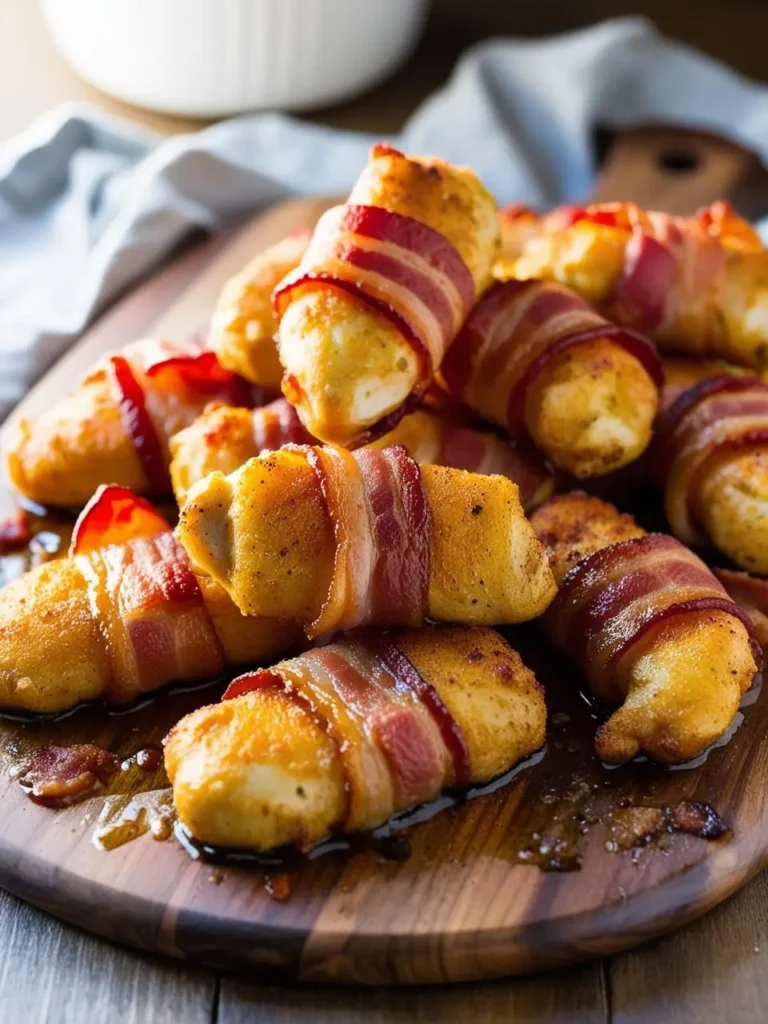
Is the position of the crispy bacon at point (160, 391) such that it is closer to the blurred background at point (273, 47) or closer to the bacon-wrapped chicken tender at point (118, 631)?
the bacon-wrapped chicken tender at point (118, 631)

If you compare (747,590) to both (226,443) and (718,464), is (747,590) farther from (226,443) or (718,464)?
(226,443)

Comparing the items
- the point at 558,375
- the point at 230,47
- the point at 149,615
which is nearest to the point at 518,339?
the point at 558,375

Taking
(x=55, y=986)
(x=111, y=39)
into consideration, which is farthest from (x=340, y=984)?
(x=111, y=39)

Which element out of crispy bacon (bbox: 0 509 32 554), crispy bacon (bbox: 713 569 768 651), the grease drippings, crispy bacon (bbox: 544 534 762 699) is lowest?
crispy bacon (bbox: 713 569 768 651)

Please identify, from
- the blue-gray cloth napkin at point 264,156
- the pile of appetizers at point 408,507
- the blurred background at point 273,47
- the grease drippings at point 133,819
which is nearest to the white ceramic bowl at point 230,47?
the blurred background at point 273,47

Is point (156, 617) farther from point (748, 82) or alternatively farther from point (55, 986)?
point (748, 82)

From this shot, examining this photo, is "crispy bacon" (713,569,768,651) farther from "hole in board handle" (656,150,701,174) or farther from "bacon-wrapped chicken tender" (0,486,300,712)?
"hole in board handle" (656,150,701,174)

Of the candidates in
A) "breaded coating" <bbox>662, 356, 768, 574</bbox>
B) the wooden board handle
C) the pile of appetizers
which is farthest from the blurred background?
"breaded coating" <bbox>662, 356, 768, 574</bbox>

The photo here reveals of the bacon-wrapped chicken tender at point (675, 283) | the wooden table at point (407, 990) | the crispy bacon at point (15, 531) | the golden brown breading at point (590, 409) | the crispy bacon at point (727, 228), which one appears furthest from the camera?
the crispy bacon at point (727, 228)
